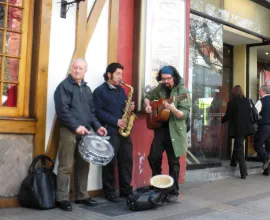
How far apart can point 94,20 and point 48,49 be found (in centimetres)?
88

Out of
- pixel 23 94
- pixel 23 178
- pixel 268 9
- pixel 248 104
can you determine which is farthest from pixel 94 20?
pixel 268 9

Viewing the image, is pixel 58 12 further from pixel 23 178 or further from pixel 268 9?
pixel 268 9

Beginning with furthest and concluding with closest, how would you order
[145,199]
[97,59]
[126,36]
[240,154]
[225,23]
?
1. [225,23]
2. [240,154]
3. [126,36]
4. [97,59]
5. [145,199]

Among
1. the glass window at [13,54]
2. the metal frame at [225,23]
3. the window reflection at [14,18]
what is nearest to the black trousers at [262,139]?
the metal frame at [225,23]

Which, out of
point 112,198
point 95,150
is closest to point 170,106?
point 95,150

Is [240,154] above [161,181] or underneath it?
above

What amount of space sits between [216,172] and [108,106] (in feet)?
11.0

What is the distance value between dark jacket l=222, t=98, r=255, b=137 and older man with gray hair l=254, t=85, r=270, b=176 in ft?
2.29

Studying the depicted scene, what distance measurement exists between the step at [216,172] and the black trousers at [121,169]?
1.88m

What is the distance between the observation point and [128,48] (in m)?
6.07

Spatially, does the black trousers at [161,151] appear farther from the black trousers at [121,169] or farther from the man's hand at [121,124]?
the man's hand at [121,124]

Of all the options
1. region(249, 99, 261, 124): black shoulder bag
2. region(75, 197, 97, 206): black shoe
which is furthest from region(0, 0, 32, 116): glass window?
region(249, 99, 261, 124): black shoulder bag

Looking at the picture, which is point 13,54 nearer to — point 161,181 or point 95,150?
point 95,150

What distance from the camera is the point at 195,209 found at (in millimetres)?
5219
